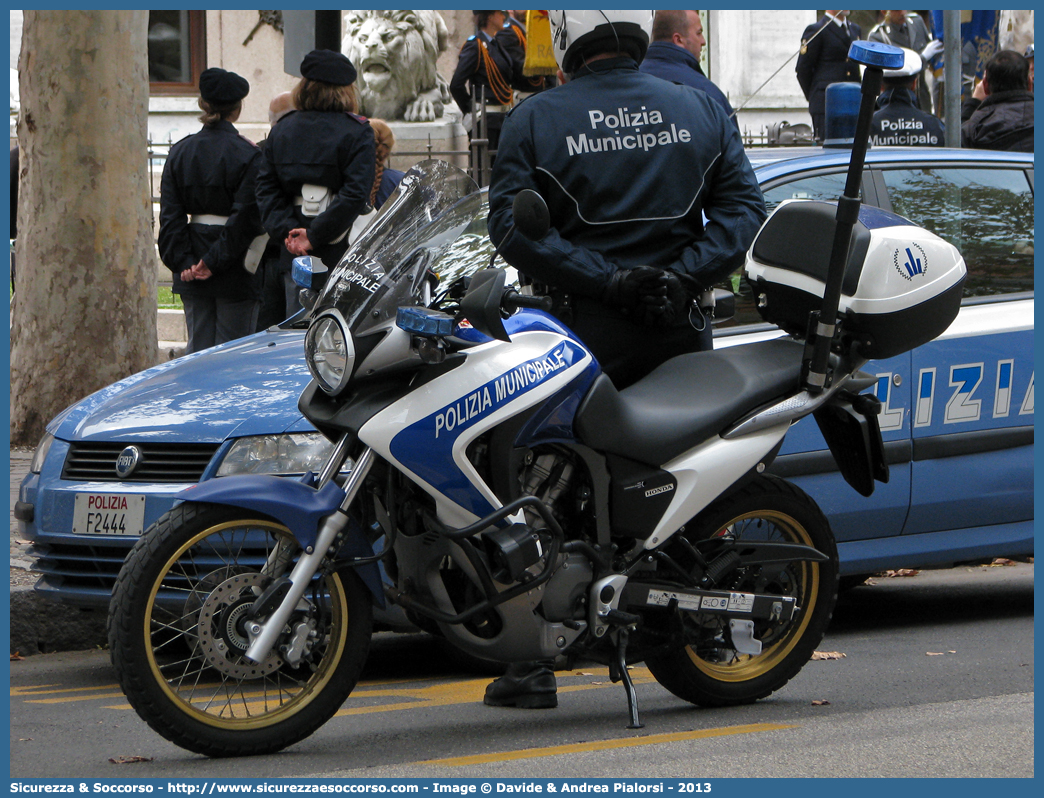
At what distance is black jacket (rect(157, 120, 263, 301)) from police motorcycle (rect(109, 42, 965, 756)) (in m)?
4.18

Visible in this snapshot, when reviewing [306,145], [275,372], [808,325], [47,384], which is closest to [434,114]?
[47,384]

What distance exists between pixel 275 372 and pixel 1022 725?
8.62 ft

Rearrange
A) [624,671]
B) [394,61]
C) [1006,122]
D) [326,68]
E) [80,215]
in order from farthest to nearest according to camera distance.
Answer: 1. [394,61]
2. [1006,122]
3. [80,215]
4. [326,68]
5. [624,671]

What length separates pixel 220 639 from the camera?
372 cm

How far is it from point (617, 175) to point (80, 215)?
18.8 feet

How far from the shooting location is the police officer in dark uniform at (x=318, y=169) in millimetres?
7465

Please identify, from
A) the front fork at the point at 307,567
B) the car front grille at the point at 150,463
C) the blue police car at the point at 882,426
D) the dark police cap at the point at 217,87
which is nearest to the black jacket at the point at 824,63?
the dark police cap at the point at 217,87

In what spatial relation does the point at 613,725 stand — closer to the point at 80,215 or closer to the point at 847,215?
the point at 847,215

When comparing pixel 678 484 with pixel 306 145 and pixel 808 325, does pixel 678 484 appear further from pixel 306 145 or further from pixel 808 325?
pixel 306 145

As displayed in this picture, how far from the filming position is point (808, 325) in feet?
14.6

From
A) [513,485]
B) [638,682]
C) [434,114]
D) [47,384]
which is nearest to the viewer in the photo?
[513,485]

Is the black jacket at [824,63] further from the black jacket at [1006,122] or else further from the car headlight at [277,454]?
the car headlight at [277,454]

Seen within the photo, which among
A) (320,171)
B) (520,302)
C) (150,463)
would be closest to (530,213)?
(520,302)

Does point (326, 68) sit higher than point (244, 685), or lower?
higher
